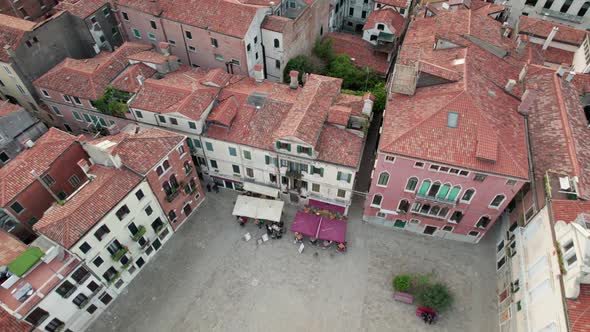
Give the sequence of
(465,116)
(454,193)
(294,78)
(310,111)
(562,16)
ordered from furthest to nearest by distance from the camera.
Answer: (562,16) → (294,78) → (310,111) → (454,193) → (465,116)

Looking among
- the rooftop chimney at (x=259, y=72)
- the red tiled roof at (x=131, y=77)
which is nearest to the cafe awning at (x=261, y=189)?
the rooftop chimney at (x=259, y=72)

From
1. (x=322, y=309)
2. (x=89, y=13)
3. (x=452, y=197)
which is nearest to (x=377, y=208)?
(x=452, y=197)

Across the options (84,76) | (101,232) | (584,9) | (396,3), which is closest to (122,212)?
(101,232)

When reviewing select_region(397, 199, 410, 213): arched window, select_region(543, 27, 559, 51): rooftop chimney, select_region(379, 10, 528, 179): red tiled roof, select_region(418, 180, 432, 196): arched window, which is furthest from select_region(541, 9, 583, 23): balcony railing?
select_region(397, 199, 410, 213): arched window

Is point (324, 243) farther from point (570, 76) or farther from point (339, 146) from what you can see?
point (570, 76)

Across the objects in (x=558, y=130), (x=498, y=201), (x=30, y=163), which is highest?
(x=30, y=163)

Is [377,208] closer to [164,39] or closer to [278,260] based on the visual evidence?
[278,260]
